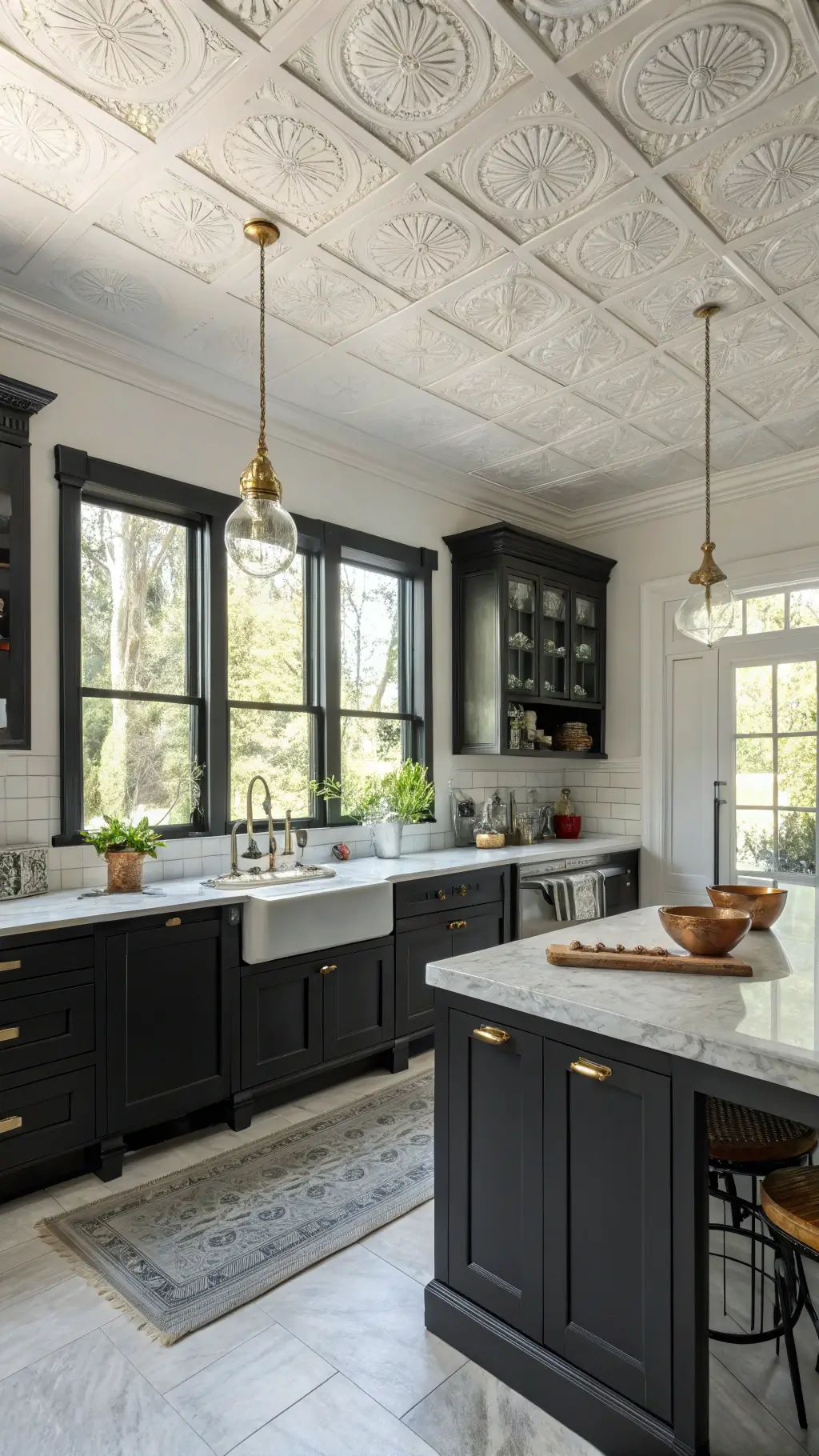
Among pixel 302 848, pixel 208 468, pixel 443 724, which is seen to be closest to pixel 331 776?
pixel 302 848

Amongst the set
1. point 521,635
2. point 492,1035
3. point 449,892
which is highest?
point 521,635

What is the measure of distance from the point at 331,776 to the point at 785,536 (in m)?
2.96

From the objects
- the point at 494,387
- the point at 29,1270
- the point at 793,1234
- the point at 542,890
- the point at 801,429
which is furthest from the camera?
the point at 542,890

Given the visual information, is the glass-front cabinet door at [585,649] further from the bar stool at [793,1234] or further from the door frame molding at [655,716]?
the bar stool at [793,1234]

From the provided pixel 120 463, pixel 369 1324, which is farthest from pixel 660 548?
pixel 369 1324

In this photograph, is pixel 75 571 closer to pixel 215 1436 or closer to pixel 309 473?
pixel 309 473

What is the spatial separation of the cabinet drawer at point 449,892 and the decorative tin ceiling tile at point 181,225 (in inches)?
102

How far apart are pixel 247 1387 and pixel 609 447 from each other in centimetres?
433

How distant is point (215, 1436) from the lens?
1.74m

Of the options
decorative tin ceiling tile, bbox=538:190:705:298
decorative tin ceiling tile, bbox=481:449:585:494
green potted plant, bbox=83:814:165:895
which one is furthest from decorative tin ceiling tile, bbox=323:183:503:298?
green potted plant, bbox=83:814:165:895

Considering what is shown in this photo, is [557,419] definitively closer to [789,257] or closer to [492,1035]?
[789,257]

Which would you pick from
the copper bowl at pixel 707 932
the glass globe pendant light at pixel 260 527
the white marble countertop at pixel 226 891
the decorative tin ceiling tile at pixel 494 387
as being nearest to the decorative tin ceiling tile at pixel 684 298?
the decorative tin ceiling tile at pixel 494 387

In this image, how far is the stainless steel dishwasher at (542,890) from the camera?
14.8 ft

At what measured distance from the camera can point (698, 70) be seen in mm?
2078
